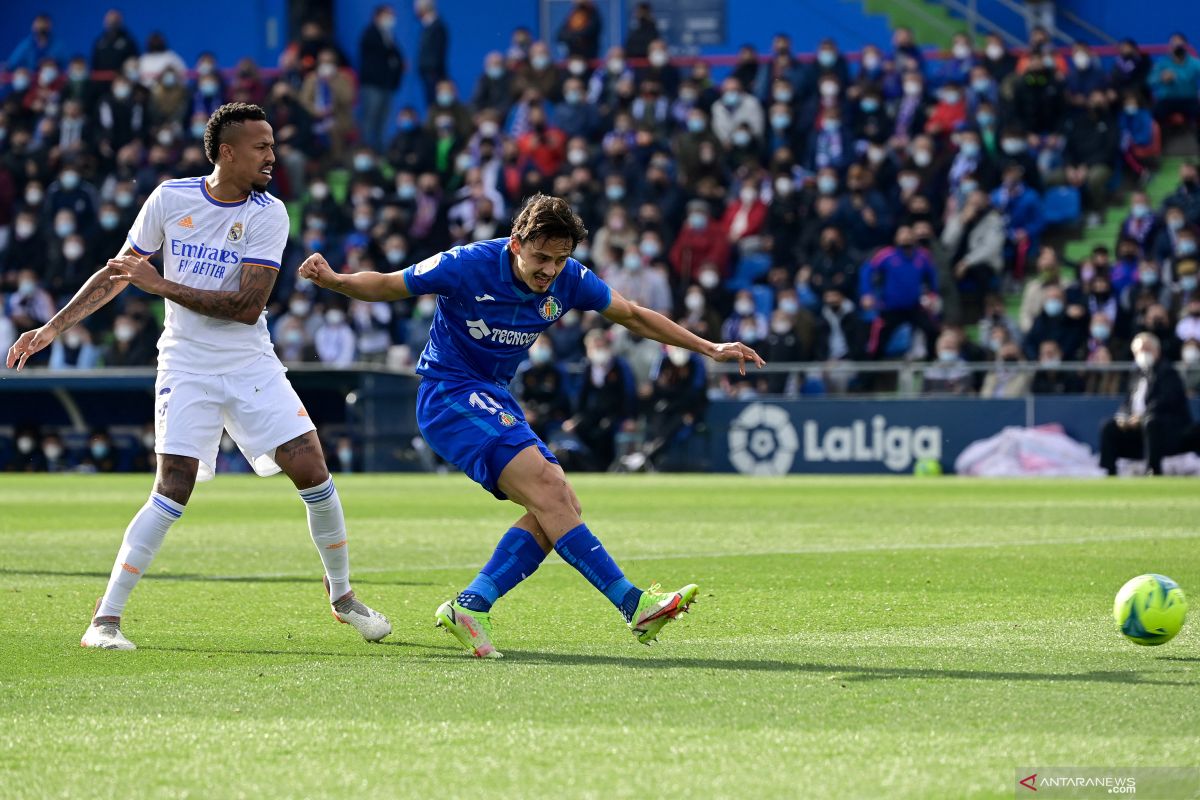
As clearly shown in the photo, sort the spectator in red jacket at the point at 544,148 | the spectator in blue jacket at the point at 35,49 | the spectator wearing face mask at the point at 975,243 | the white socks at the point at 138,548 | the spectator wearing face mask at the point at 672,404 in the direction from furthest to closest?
1. the spectator in blue jacket at the point at 35,49
2. the spectator in red jacket at the point at 544,148
3. the spectator wearing face mask at the point at 975,243
4. the spectator wearing face mask at the point at 672,404
5. the white socks at the point at 138,548

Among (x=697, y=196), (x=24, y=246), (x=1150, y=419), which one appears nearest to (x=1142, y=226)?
(x=1150, y=419)

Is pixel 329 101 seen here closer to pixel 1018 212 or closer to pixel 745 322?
pixel 745 322

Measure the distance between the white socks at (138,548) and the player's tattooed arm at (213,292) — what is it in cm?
75

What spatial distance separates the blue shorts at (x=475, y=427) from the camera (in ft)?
22.7

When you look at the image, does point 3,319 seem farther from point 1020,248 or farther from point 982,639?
point 982,639

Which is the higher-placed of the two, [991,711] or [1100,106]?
[1100,106]

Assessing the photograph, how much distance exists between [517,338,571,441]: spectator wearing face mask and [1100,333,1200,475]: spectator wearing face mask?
675cm

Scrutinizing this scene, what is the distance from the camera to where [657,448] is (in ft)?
76.3

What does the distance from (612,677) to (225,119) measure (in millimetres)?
2813

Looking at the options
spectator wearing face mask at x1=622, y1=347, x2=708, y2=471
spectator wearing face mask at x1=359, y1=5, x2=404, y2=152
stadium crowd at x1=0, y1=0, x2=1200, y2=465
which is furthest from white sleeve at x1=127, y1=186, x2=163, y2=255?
spectator wearing face mask at x1=359, y1=5, x2=404, y2=152

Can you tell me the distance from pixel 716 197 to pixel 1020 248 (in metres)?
4.21

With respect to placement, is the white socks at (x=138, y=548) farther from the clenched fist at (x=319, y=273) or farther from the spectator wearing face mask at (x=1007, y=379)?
the spectator wearing face mask at (x=1007, y=379)

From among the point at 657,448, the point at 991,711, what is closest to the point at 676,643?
the point at 991,711

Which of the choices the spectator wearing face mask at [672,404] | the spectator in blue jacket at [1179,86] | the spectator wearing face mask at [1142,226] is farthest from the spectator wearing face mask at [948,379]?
the spectator in blue jacket at [1179,86]
